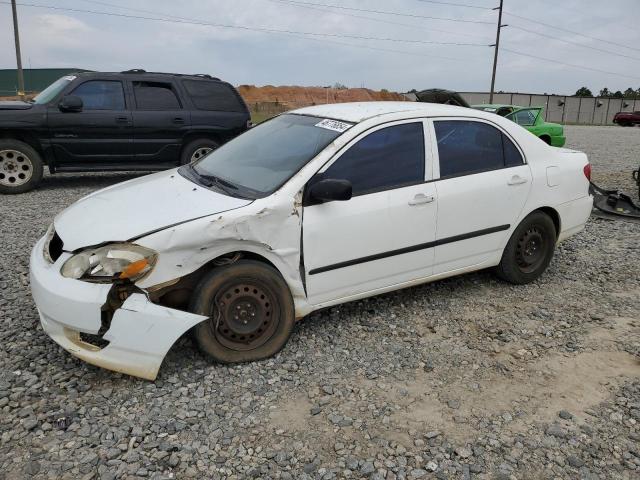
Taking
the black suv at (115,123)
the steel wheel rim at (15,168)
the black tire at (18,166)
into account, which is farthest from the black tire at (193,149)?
the steel wheel rim at (15,168)

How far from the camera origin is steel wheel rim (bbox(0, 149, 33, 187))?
7.86 meters

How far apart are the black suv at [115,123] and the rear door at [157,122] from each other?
2 centimetres

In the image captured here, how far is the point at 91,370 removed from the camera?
10.2ft

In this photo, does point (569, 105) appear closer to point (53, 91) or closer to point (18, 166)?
point (53, 91)

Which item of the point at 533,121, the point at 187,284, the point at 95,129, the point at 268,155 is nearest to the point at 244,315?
the point at 187,284

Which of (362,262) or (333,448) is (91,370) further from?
(362,262)

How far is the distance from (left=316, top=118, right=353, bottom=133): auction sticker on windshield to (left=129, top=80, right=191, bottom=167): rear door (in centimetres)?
559

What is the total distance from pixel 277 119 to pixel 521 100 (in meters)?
50.8

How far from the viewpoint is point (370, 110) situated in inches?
151

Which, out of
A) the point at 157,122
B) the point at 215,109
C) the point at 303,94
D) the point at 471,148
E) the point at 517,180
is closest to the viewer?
the point at 471,148

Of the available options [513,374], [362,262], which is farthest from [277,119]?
[513,374]

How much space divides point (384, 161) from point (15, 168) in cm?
675

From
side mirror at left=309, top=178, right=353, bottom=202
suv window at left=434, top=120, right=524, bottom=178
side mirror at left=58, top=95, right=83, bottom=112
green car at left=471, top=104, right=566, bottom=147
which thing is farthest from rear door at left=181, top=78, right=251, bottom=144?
green car at left=471, top=104, right=566, bottom=147

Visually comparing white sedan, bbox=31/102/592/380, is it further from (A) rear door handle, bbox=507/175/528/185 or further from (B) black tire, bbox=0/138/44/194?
(B) black tire, bbox=0/138/44/194
